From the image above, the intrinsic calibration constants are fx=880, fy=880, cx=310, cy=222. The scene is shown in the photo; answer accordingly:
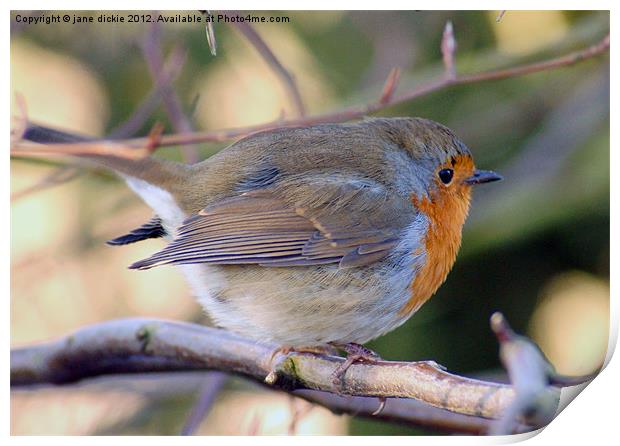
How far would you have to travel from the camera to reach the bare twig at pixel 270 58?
2.22 meters

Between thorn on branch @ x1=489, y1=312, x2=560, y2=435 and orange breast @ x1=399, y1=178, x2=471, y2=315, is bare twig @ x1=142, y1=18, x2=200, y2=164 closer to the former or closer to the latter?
orange breast @ x1=399, y1=178, x2=471, y2=315

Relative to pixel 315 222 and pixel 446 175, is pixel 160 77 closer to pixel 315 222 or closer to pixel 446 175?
pixel 315 222

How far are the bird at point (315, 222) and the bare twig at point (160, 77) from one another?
0.13m

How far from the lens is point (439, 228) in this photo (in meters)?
2.25

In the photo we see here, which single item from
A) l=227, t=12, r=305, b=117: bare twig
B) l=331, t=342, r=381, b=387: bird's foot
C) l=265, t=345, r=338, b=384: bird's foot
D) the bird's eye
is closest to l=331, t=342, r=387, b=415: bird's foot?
l=331, t=342, r=381, b=387: bird's foot

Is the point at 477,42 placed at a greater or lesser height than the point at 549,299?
greater

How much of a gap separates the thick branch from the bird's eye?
54 cm

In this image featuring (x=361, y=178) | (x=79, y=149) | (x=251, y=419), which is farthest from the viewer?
(x=251, y=419)

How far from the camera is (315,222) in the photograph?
2.20 metres

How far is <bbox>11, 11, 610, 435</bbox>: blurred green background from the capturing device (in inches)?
89.7

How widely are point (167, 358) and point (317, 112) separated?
0.80 meters

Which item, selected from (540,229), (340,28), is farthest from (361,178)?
(540,229)
